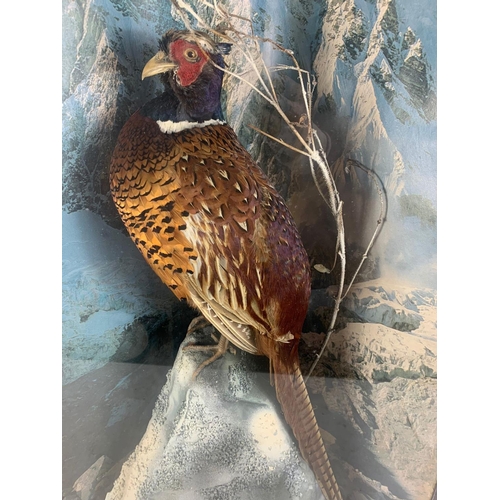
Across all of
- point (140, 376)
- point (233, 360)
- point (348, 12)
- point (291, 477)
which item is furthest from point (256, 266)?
point (348, 12)

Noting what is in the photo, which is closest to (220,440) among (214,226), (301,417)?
(301,417)

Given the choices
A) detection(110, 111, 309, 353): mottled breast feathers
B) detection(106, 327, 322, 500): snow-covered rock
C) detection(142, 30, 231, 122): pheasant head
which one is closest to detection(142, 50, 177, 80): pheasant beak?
detection(142, 30, 231, 122): pheasant head

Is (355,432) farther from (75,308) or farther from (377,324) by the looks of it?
(75,308)

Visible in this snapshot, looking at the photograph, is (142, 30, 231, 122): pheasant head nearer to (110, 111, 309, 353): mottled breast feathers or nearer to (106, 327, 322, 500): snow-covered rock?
(110, 111, 309, 353): mottled breast feathers

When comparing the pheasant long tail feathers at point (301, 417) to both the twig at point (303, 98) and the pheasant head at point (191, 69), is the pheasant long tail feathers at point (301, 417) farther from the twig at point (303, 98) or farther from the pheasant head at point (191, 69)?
the pheasant head at point (191, 69)

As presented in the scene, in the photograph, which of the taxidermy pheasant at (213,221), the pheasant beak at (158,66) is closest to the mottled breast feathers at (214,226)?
the taxidermy pheasant at (213,221)

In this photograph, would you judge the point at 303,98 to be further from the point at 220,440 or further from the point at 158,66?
the point at 220,440
